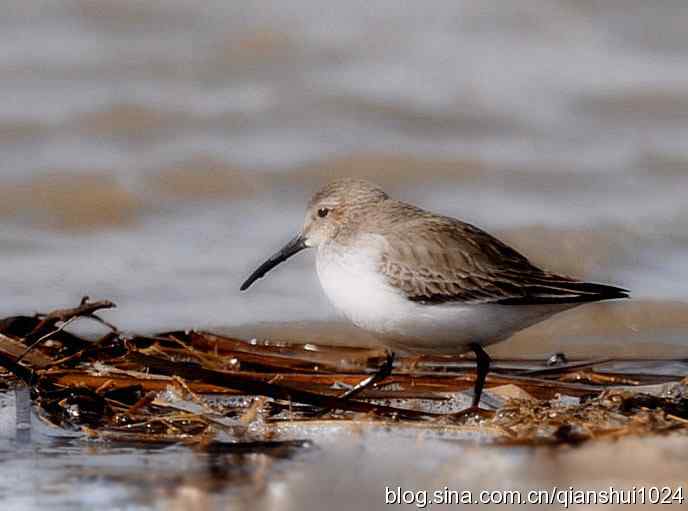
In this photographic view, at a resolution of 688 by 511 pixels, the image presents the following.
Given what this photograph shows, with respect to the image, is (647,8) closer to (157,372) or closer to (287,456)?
(157,372)

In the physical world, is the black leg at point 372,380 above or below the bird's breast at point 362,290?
below

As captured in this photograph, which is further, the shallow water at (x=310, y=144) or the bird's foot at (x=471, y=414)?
the shallow water at (x=310, y=144)

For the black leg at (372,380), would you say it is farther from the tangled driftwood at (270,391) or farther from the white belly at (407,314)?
the white belly at (407,314)

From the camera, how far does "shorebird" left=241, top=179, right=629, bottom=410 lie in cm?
524

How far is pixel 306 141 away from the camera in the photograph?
32.9 ft

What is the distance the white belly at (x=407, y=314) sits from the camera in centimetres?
521

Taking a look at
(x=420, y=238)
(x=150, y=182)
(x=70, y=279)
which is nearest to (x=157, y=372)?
(x=420, y=238)

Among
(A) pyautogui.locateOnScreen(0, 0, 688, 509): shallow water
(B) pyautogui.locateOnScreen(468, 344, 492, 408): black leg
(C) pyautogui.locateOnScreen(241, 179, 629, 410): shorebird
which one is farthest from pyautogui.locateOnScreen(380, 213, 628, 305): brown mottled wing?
(A) pyautogui.locateOnScreen(0, 0, 688, 509): shallow water

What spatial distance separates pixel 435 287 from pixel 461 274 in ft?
0.47

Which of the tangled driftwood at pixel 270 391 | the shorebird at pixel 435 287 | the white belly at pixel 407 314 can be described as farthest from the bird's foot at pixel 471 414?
the white belly at pixel 407 314

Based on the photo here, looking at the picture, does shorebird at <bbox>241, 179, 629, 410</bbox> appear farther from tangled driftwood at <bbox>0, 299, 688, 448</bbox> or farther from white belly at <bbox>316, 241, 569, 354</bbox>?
tangled driftwood at <bbox>0, 299, 688, 448</bbox>

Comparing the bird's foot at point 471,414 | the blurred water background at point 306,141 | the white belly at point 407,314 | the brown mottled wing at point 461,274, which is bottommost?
the bird's foot at point 471,414

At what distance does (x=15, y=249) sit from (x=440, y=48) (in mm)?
4051

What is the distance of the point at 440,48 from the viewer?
11094mm
